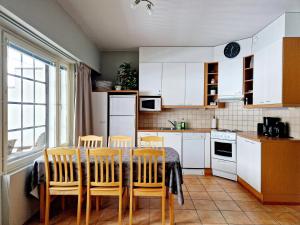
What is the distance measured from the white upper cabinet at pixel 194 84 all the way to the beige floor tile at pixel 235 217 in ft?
7.54

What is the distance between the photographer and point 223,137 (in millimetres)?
4113

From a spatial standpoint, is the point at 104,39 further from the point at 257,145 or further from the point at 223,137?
the point at 257,145

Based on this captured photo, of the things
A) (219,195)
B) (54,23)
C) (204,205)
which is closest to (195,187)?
(219,195)

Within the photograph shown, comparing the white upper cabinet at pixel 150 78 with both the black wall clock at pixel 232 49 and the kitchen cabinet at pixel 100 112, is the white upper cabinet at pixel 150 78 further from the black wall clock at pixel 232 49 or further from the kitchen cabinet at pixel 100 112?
the black wall clock at pixel 232 49

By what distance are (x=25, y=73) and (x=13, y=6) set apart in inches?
37.2

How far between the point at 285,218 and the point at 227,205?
690 mm

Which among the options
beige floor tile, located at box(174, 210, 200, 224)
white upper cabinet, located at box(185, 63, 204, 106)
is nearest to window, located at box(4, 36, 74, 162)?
beige floor tile, located at box(174, 210, 200, 224)

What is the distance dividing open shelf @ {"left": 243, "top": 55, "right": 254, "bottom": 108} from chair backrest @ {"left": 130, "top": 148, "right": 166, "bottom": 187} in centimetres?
234

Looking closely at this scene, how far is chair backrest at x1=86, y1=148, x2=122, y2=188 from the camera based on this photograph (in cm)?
231

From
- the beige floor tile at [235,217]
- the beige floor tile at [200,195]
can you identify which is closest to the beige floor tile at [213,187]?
the beige floor tile at [200,195]

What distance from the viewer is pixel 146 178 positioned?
247 cm

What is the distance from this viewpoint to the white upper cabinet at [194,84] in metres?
4.55

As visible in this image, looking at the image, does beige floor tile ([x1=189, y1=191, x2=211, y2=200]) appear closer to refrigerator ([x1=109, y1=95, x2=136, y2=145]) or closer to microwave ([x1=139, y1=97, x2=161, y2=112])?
refrigerator ([x1=109, y1=95, x2=136, y2=145])

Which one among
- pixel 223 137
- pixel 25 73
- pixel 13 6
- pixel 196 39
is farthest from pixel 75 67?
pixel 223 137
